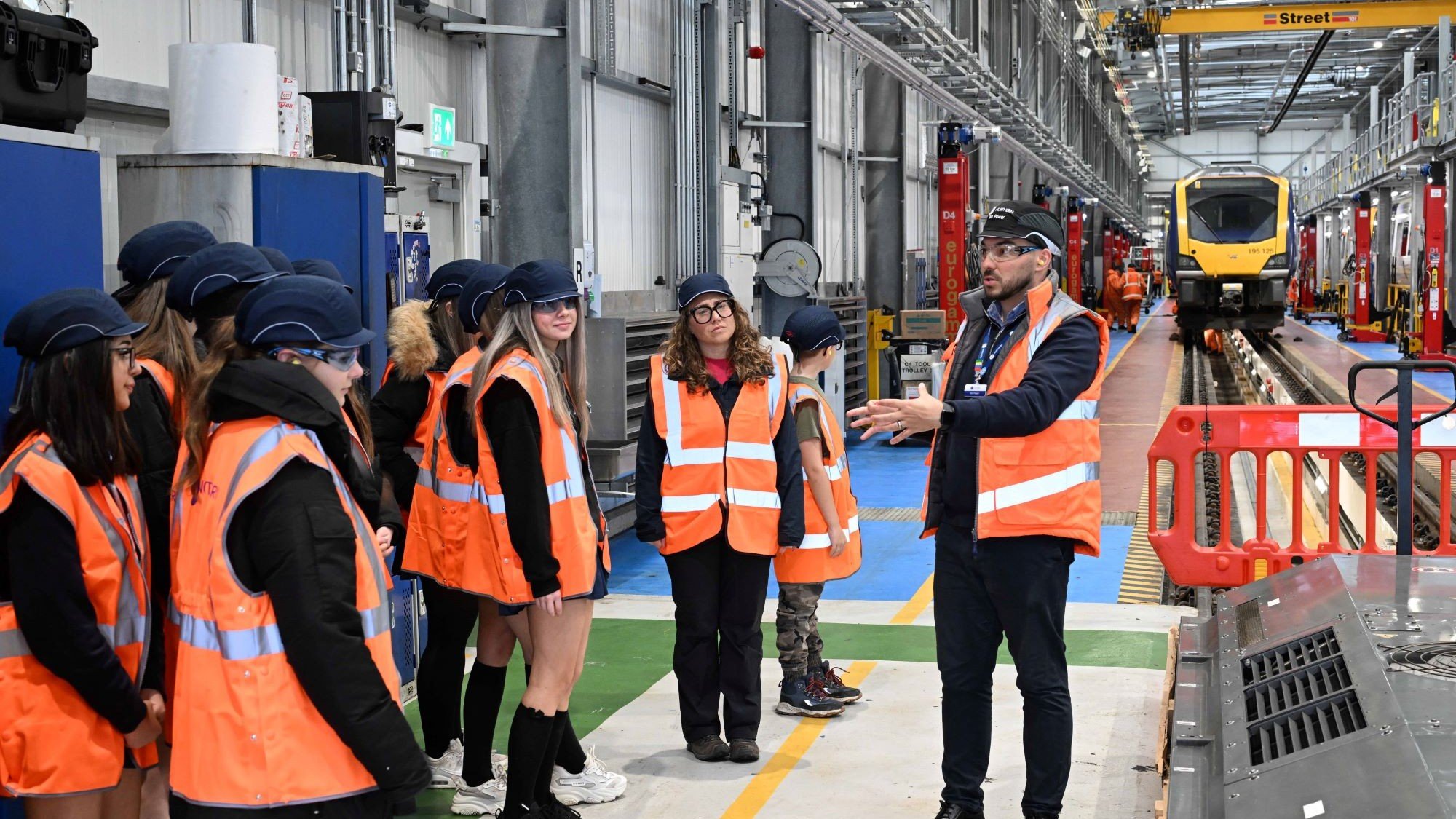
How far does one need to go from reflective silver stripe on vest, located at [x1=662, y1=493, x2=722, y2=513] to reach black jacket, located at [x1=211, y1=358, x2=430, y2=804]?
2.36 metres

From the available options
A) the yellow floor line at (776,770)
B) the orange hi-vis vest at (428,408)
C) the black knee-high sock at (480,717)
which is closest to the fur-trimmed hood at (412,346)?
the orange hi-vis vest at (428,408)

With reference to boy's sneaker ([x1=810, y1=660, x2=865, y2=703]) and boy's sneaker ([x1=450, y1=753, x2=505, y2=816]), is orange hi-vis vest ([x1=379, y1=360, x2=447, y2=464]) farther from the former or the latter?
boy's sneaker ([x1=810, y1=660, x2=865, y2=703])

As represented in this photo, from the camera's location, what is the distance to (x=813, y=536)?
5469mm

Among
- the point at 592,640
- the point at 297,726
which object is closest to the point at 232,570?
the point at 297,726

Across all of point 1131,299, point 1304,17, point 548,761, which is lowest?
point 548,761

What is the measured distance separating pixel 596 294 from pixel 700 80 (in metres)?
3.33

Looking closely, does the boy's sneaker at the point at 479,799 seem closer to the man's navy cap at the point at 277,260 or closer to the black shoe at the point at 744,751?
the black shoe at the point at 744,751

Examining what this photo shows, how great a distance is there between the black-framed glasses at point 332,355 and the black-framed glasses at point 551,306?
1337 millimetres

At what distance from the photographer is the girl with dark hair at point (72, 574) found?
291 cm

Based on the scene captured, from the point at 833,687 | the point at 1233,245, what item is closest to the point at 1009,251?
the point at 833,687

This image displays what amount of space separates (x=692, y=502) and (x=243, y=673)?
2.53m

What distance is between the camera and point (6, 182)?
142 inches

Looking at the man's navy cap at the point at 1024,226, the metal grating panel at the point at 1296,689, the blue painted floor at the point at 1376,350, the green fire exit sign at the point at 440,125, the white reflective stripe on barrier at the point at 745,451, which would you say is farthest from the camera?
the blue painted floor at the point at 1376,350

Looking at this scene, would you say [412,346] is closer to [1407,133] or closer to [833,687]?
[833,687]
